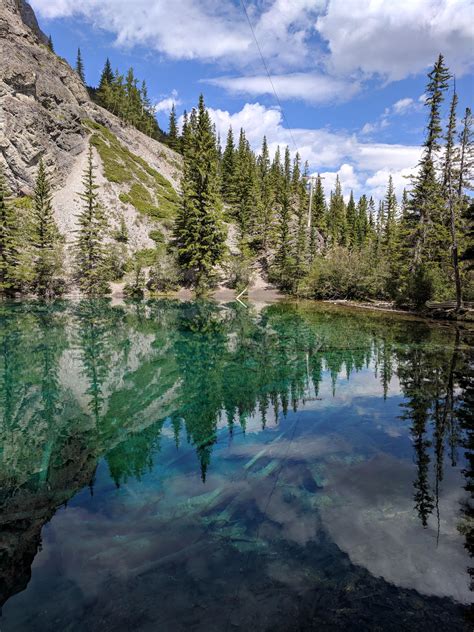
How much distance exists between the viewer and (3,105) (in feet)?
164

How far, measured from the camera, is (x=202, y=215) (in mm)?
45969

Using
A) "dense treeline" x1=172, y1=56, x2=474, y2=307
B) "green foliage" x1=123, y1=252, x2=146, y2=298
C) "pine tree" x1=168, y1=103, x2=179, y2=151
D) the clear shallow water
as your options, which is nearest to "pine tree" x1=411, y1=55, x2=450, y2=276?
"dense treeline" x1=172, y1=56, x2=474, y2=307

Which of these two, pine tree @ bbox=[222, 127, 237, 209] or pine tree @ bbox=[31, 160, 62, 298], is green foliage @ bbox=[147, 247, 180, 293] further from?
pine tree @ bbox=[222, 127, 237, 209]

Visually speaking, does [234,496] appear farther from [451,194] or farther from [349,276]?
[349,276]

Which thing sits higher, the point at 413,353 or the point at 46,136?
the point at 46,136

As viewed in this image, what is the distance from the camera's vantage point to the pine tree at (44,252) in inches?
1582

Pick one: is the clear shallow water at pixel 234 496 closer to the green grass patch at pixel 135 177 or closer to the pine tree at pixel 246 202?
the green grass patch at pixel 135 177

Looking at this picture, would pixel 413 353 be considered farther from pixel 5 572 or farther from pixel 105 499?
pixel 5 572

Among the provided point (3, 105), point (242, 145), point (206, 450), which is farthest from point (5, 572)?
point (242, 145)

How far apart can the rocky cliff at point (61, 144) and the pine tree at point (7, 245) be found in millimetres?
10202

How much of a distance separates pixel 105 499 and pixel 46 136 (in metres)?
62.6

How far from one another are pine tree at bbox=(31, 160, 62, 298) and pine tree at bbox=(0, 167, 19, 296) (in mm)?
1878

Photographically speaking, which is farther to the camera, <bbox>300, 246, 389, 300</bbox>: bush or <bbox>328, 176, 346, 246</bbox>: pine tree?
<bbox>328, 176, 346, 246</bbox>: pine tree

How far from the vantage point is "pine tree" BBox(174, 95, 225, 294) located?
149ft
